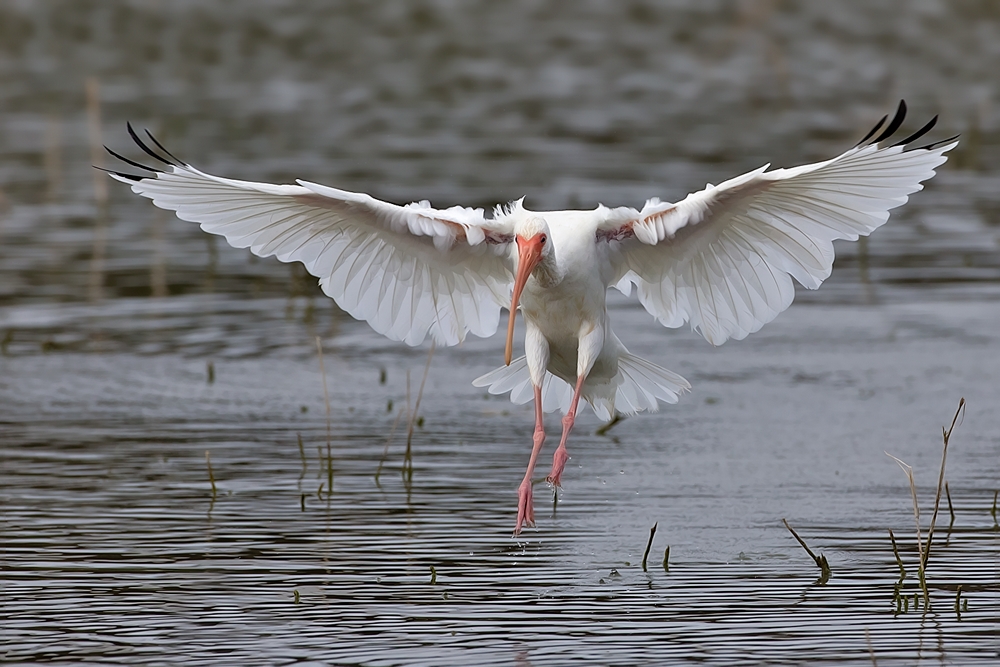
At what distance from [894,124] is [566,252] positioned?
185 cm

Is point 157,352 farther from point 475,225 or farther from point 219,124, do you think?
point 219,124

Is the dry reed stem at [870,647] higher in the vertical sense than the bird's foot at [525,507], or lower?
lower

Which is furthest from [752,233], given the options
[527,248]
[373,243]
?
[373,243]

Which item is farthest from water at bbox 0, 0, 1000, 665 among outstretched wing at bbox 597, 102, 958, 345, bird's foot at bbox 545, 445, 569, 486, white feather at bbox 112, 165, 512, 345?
outstretched wing at bbox 597, 102, 958, 345

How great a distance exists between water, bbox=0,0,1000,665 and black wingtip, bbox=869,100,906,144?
6.17 ft

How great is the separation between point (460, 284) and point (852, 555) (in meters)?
2.58

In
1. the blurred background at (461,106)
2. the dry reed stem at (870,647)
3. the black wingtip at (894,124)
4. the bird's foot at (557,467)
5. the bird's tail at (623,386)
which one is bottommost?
the dry reed stem at (870,647)

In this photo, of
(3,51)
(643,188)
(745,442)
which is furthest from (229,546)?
(3,51)

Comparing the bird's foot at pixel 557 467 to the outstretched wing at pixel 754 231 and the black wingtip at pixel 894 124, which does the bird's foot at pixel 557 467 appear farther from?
→ the black wingtip at pixel 894 124

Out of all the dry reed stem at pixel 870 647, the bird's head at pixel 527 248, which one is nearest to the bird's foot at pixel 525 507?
the bird's head at pixel 527 248

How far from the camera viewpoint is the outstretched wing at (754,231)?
8.11 meters

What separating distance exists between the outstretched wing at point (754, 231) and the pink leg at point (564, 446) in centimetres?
68

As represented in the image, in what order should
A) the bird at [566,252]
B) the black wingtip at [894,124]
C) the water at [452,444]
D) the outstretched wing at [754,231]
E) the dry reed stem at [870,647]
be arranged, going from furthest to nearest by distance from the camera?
the bird at [566,252] < the outstretched wing at [754,231] < the black wingtip at [894,124] < the water at [452,444] < the dry reed stem at [870,647]

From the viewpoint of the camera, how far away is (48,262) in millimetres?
16031
